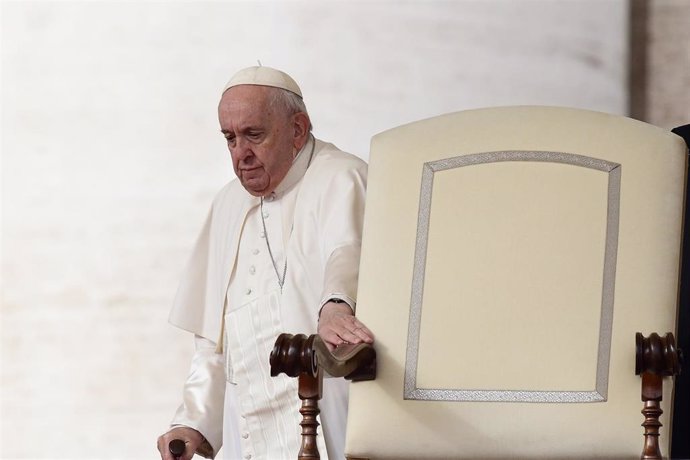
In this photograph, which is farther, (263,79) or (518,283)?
(263,79)

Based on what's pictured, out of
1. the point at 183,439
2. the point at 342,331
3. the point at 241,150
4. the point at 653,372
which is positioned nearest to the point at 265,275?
the point at 241,150

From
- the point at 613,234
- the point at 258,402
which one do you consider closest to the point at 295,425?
the point at 258,402

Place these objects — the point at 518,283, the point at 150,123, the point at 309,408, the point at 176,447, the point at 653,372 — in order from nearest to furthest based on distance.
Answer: the point at 653,372 < the point at 309,408 < the point at 518,283 < the point at 176,447 < the point at 150,123

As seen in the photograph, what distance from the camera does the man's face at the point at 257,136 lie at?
11.6ft

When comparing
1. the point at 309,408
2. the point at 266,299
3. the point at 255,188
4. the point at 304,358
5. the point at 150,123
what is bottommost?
the point at 309,408

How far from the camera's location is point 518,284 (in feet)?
9.62

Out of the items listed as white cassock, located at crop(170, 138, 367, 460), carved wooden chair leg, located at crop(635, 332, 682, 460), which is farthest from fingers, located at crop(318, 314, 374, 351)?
carved wooden chair leg, located at crop(635, 332, 682, 460)

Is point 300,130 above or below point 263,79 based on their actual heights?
below

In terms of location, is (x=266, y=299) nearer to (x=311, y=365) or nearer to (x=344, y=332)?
(x=344, y=332)

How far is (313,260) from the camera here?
11.5 feet

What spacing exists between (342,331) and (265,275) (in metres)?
0.68

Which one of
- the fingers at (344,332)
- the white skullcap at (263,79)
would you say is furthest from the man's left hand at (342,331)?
the white skullcap at (263,79)

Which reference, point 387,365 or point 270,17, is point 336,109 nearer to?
point 270,17

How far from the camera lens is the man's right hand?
3.50 m
